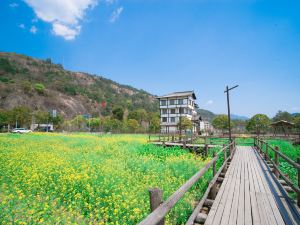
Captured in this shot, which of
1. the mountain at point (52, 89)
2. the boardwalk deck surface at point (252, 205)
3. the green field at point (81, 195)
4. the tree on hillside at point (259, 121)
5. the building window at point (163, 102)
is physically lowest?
the green field at point (81, 195)

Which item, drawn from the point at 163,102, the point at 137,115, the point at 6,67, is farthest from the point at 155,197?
the point at 6,67

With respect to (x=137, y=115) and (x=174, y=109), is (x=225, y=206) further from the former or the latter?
(x=137, y=115)

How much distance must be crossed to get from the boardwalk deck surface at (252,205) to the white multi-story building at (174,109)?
164 ft

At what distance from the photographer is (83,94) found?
122 meters

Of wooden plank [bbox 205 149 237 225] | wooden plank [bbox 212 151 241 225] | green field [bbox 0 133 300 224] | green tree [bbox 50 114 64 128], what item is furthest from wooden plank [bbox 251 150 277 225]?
green tree [bbox 50 114 64 128]

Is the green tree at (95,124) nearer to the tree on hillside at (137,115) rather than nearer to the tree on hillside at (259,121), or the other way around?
the tree on hillside at (137,115)

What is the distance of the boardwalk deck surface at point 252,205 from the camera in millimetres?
4457

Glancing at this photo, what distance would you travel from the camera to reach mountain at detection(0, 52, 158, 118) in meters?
89.9

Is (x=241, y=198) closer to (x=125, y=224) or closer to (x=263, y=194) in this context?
(x=263, y=194)

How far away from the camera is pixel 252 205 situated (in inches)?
210

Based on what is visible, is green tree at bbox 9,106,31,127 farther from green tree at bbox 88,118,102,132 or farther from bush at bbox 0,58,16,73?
bush at bbox 0,58,16,73

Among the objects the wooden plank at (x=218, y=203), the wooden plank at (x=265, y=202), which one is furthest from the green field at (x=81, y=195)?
the wooden plank at (x=265, y=202)

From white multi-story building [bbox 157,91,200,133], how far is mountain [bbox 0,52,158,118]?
57.8 metres

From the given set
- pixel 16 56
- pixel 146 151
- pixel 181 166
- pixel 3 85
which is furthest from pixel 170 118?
pixel 16 56
